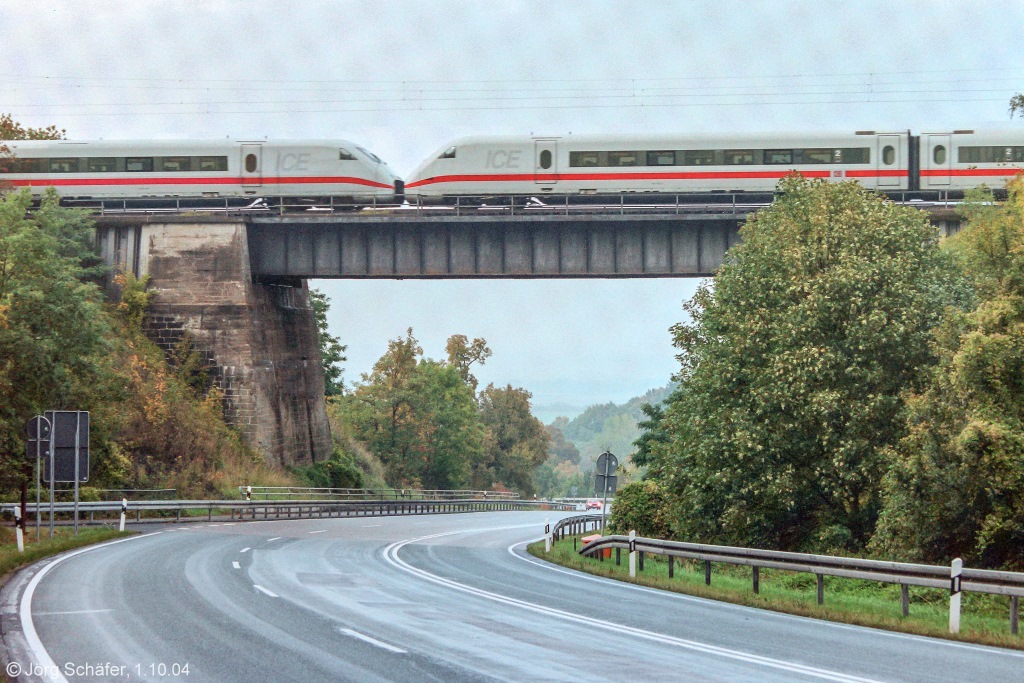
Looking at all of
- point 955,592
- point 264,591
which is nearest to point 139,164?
point 264,591

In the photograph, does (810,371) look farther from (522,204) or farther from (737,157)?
(522,204)

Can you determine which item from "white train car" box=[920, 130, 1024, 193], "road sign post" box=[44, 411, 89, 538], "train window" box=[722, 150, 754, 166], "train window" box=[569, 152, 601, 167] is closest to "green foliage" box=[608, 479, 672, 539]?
"road sign post" box=[44, 411, 89, 538]

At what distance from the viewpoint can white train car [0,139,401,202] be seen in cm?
5081

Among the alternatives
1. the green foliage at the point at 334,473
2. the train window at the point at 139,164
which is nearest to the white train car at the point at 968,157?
the green foliage at the point at 334,473

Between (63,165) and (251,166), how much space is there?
30.2 ft

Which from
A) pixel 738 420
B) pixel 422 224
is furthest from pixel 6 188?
pixel 738 420

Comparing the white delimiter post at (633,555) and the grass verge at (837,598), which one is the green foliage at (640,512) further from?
the white delimiter post at (633,555)

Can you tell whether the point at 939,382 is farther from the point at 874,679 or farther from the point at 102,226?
the point at 102,226

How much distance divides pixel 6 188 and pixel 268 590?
36.9 meters

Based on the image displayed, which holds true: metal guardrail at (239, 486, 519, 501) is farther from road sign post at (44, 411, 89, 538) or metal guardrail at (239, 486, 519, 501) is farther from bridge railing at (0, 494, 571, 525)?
road sign post at (44, 411, 89, 538)

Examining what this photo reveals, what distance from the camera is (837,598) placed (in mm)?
20172

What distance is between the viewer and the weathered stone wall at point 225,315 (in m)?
50.2

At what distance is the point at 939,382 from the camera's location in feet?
76.0

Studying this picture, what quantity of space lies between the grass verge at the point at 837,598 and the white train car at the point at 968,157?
25883 mm
